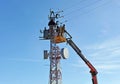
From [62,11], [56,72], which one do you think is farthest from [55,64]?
[62,11]

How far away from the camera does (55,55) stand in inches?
5861

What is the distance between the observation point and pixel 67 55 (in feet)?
482

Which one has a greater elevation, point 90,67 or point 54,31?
point 54,31

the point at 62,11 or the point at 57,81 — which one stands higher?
the point at 62,11

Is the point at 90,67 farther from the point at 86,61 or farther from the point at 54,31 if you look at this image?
the point at 54,31

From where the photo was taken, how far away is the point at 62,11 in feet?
482

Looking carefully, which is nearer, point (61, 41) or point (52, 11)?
point (61, 41)

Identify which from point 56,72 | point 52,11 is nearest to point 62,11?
point 52,11

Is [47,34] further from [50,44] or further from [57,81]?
[57,81]

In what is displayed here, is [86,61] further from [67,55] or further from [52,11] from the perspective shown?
[52,11]

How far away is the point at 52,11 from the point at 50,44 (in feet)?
28.1

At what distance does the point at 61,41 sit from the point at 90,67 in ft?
34.1

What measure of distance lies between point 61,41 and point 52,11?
13.3 m

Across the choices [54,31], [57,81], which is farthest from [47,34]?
[57,81]
